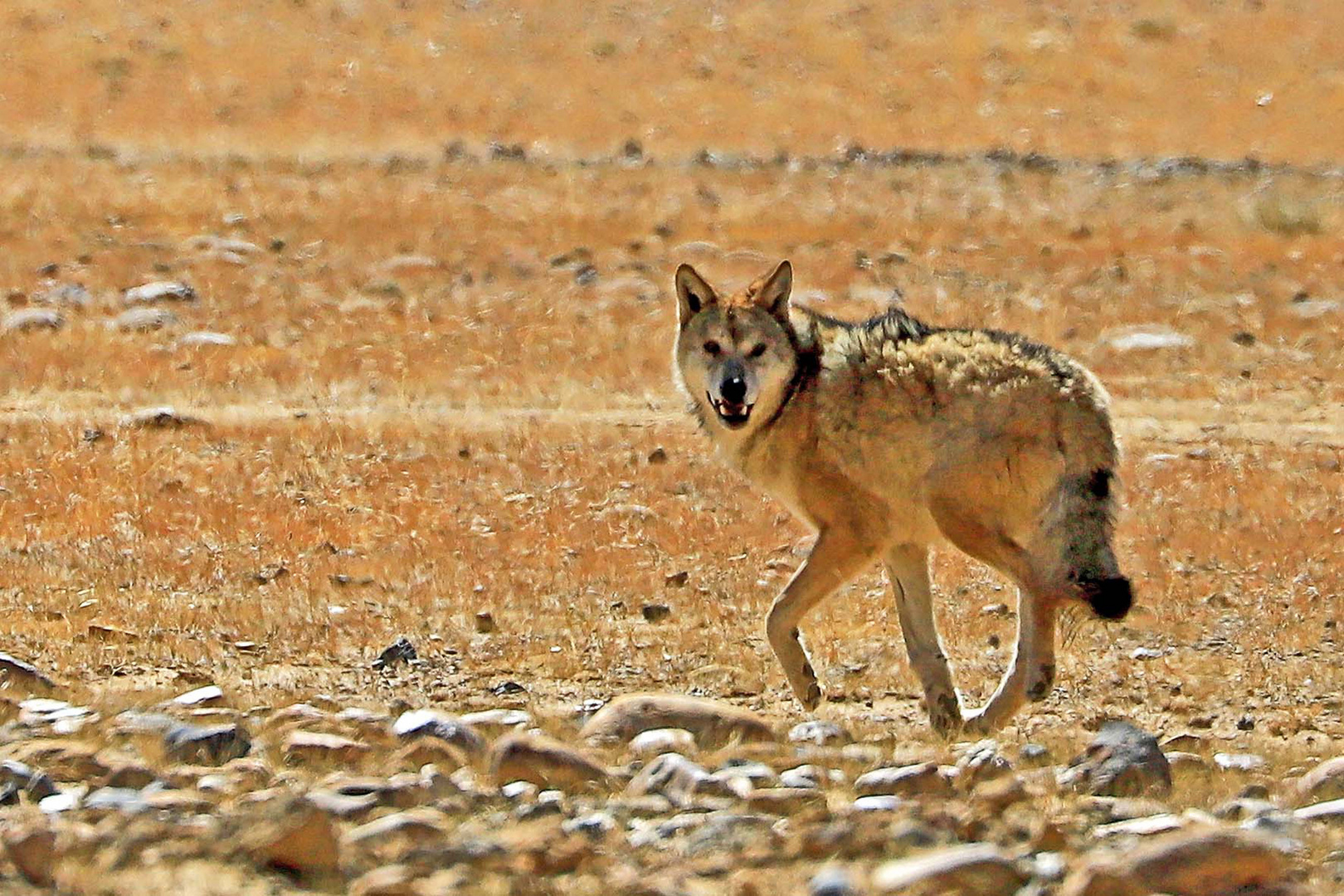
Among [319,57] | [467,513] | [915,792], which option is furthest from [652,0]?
[915,792]

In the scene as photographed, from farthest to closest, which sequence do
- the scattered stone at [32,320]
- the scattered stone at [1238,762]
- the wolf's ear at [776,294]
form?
1. the scattered stone at [32,320]
2. the wolf's ear at [776,294]
3. the scattered stone at [1238,762]

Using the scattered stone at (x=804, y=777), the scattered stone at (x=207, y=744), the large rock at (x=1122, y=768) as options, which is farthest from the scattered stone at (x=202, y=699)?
the large rock at (x=1122, y=768)

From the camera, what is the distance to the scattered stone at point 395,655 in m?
8.95

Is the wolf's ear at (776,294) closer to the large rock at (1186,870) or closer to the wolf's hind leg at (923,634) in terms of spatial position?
the wolf's hind leg at (923,634)

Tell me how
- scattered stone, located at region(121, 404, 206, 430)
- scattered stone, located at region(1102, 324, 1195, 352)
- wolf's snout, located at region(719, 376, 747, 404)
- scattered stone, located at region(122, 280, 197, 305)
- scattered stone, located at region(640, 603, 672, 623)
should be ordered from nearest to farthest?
wolf's snout, located at region(719, 376, 747, 404) → scattered stone, located at region(640, 603, 672, 623) → scattered stone, located at region(121, 404, 206, 430) → scattered stone, located at region(1102, 324, 1195, 352) → scattered stone, located at region(122, 280, 197, 305)

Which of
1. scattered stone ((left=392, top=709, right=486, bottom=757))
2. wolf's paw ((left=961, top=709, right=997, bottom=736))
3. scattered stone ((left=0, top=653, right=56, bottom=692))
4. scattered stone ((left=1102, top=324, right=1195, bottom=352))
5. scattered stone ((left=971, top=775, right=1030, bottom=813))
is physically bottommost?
wolf's paw ((left=961, top=709, right=997, bottom=736))

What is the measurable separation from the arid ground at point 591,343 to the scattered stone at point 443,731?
0.49 meters

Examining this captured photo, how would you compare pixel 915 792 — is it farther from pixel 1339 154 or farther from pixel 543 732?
pixel 1339 154

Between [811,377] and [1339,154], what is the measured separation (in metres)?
25.3

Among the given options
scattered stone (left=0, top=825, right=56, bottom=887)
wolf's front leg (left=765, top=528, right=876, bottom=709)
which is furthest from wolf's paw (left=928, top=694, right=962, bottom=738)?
scattered stone (left=0, top=825, right=56, bottom=887)

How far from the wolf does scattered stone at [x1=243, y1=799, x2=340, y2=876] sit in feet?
11.3

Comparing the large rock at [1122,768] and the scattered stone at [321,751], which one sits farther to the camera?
the scattered stone at [321,751]

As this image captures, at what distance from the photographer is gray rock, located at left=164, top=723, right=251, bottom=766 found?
6672 mm

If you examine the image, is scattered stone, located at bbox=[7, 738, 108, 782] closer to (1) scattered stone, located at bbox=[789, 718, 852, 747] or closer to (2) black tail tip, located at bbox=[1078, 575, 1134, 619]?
(1) scattered stone, located at bbox=[789, 718, 852, 747]
